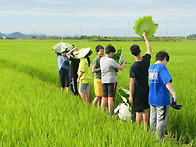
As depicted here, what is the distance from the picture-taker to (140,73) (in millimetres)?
3320

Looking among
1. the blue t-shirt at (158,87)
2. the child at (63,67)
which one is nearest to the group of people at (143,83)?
the blue t-shirt at (158,87)

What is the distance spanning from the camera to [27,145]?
2350 mm

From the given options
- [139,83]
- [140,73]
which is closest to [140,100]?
[139,83]

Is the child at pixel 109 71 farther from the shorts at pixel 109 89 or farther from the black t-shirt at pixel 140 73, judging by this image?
the black t-shirt at pixel 140 73

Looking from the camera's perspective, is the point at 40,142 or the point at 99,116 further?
the point at 99,116

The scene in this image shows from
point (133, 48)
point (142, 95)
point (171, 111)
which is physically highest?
point (133, 48)

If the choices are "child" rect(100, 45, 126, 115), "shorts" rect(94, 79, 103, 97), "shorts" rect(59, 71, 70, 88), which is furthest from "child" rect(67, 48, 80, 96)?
"child" rect(100, 45, 126, 115)

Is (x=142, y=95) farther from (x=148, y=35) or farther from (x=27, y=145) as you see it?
(x=27, y=145)

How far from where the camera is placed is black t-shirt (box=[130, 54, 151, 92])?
3.31m

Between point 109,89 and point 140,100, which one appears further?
point 109,89

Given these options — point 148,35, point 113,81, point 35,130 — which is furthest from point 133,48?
point 35,130

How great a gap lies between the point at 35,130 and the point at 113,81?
5.82 feet

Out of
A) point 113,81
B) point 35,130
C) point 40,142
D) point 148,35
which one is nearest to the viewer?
point 40,142

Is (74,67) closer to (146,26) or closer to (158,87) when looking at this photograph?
(146,26)
